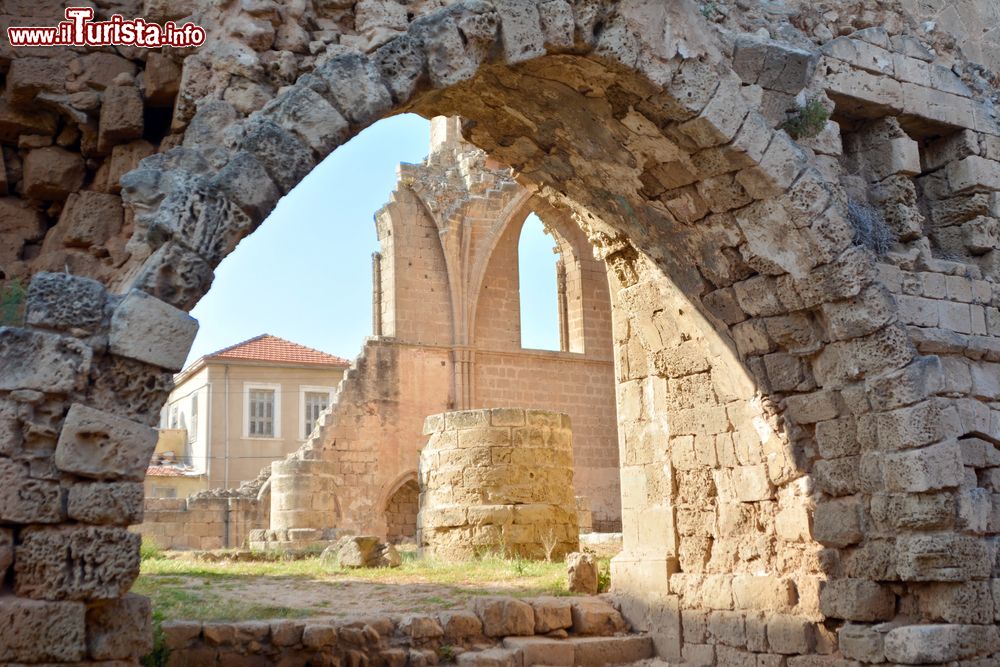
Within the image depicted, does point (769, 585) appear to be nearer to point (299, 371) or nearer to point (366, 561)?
point (366, 561)

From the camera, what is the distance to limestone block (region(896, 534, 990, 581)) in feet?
18.6

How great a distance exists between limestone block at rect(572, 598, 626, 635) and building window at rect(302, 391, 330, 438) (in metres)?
21.2

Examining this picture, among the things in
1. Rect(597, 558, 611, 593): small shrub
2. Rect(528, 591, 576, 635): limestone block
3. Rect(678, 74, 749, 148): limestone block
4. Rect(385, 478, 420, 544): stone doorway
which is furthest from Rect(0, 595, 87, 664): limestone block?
Rect(385, 478, 420, 544): stone doorway

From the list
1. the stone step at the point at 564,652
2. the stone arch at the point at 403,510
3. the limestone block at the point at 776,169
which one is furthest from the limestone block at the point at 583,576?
the stone arch at the point at 403,510

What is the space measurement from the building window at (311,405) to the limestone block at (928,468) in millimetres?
23522

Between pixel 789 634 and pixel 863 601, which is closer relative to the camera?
pixel 863 601

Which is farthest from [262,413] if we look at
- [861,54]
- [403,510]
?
[861,54]

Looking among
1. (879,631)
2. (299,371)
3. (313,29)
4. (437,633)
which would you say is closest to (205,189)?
(313,29)

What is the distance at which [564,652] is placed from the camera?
7.16m

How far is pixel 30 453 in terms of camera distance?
4078 mm

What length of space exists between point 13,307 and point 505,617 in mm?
4072

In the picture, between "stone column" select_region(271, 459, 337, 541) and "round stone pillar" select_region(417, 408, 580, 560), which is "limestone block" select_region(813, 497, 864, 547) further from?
"stone column" select_region(271, 459, 337, 541)

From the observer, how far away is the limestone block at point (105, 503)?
4.09m

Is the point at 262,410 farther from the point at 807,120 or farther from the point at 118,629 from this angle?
the point at 118,629
